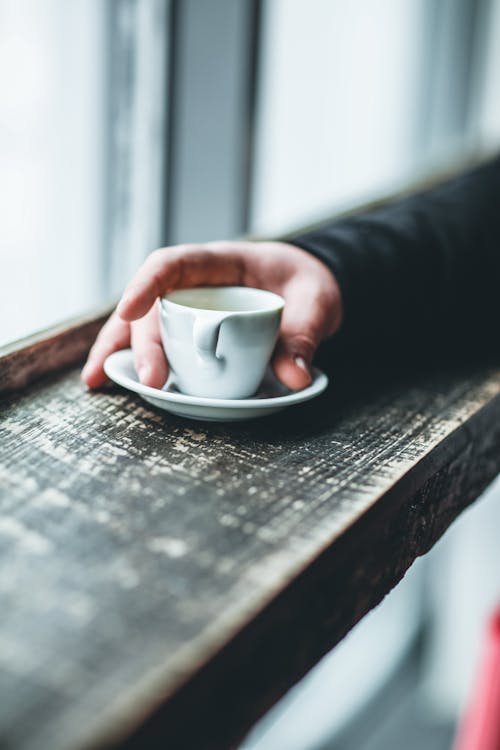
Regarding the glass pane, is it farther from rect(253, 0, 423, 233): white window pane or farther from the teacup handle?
the teacup handle

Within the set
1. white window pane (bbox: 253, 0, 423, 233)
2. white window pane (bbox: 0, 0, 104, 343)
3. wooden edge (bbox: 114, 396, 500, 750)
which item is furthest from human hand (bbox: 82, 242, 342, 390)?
white window pane (bbox: 253, 0, 423, 233)

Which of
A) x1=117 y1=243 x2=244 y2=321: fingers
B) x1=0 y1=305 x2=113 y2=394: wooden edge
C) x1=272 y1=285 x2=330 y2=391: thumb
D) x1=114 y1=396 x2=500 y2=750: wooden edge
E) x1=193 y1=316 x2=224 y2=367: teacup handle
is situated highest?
x1=117 y1=243 x2=244 y2=321: fingers

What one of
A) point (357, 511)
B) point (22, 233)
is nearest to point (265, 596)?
point (357, 511)

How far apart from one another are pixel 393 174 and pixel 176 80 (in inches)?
30.8

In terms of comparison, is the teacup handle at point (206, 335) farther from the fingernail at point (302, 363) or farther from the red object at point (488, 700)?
the red object at point (488, 700)

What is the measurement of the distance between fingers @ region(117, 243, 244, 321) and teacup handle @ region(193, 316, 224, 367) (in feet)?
0.16

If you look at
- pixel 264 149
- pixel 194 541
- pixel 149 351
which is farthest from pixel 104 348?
pixel 264 149

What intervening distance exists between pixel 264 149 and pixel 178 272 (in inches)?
29.7

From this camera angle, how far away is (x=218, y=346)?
551mm

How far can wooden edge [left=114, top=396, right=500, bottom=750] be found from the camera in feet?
1.09

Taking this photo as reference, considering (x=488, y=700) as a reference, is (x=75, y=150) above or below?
above

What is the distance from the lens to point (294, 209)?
1454mm

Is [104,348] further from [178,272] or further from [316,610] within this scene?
[316,610]

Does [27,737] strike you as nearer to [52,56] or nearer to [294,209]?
[52,56]
